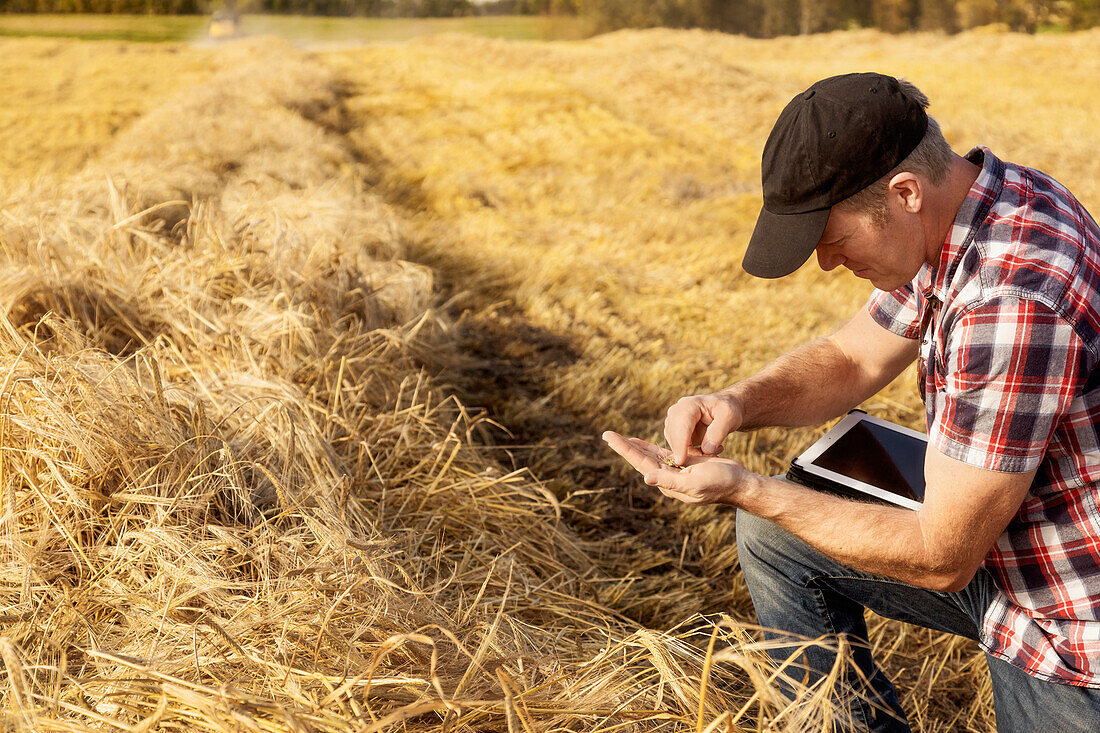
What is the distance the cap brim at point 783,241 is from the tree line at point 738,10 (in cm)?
2026

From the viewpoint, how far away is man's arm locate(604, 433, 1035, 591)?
1.27 meters

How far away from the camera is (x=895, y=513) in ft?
4.61

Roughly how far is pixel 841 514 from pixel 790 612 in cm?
41

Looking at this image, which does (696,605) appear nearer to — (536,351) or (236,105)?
(536,351)

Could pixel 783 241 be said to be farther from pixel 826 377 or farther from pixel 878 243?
pixel 826 377

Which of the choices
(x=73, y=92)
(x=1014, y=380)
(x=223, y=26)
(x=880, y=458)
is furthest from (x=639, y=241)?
(x=223, y=26)

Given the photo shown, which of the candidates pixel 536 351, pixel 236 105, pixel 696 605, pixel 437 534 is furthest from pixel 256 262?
pixel 236 105

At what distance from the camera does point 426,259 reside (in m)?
5.01

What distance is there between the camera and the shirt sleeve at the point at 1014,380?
1.20 metres

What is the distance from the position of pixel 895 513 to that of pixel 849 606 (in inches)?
19.2

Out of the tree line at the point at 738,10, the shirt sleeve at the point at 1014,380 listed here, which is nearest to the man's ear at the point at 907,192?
the shirt sleeve at the point at 1014,380

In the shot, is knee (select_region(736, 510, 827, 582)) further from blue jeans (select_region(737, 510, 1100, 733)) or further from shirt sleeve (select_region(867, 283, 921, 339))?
shirt sleeve (select_region(867, 283, 921, 339))

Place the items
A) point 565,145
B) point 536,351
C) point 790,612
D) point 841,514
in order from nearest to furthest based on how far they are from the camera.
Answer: point 841,514 < point 790,612 < point 536,351 < point 565,145

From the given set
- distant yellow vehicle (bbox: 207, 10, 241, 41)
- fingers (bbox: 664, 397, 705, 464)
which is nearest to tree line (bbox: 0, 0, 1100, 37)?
distant yellow vehicle (bbox: 207, 10, 241, 41)
